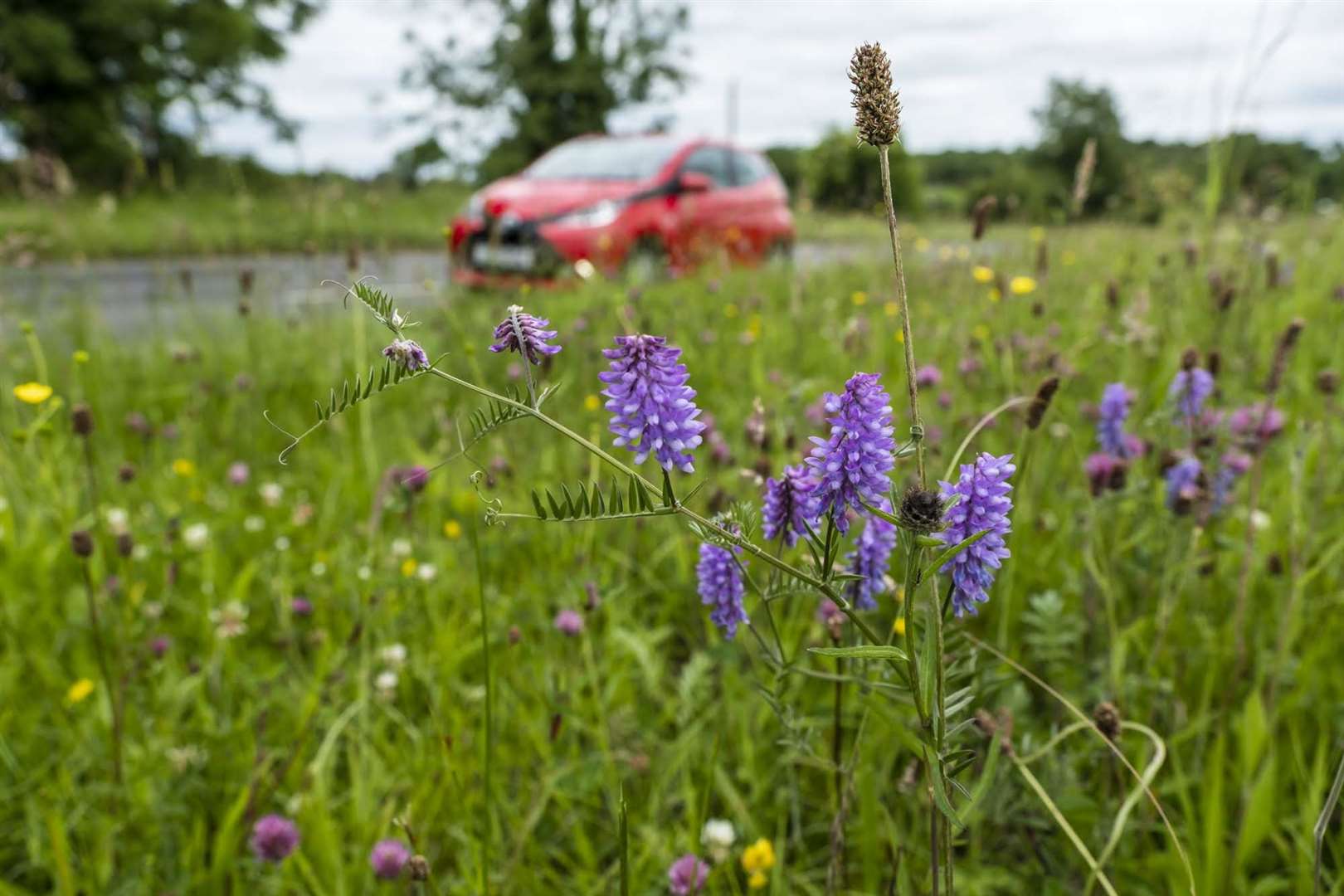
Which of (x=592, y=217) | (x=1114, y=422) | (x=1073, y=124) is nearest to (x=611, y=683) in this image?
(x=1114, y=422)

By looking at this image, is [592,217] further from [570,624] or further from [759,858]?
[759,858]

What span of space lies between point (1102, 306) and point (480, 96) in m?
21.8

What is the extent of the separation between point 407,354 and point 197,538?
6.27 feet

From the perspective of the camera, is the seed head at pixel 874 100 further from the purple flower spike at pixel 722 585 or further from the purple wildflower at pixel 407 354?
the purple flower spike at pixel 722 585

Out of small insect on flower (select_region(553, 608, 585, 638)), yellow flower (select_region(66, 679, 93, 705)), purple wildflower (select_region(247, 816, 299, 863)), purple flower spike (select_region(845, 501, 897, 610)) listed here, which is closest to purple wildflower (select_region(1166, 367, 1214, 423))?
purple flower spike (select_region(845, 501, 897, 610))

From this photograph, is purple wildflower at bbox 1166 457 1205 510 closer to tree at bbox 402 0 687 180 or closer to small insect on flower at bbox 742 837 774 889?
small insect on flower at bbox 742 837 774 889

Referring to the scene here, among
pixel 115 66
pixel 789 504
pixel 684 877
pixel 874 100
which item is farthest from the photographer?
pixel 115 66

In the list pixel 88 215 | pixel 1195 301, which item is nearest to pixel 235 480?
pixel 1195 301

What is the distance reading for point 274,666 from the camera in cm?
203

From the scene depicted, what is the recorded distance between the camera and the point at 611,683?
67.6 inches

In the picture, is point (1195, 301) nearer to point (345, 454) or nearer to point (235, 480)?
point (345, 454)

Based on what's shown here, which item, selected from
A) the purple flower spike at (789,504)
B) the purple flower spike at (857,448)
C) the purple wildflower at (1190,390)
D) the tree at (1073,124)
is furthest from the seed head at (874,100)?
the tree at (1073,124)

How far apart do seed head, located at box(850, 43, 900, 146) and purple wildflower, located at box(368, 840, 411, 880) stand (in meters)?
1.16

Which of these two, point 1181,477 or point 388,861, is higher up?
point 1181,477
